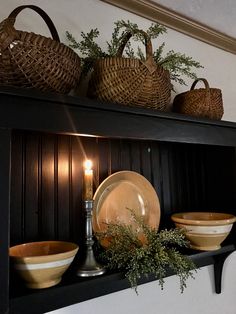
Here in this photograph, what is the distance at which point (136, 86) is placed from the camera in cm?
83

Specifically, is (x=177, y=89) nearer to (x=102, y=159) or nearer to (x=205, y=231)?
(x=102, y=159)

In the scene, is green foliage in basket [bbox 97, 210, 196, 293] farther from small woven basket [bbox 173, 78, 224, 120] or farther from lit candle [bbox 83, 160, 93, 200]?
small woven basket [bbox 173, 78, 224, 120]

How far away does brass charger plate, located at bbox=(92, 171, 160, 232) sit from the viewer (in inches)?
37.7

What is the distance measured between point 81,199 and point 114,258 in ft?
0.79

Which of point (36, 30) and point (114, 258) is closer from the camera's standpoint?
point (114, 258)

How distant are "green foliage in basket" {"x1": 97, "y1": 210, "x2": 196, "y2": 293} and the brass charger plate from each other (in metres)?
0.06

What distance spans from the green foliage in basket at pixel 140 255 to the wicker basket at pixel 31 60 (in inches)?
19.5

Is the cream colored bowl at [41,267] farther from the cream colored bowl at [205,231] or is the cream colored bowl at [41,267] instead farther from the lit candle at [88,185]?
the cream colored bowl at [205,231]

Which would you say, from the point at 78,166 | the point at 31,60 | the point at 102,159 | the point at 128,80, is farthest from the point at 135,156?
the point at 31,60

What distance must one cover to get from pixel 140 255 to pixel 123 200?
0.78 ft

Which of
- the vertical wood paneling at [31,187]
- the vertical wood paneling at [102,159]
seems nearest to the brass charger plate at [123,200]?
the vertical wood paneling at [102,159]

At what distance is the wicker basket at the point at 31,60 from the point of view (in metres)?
0.63

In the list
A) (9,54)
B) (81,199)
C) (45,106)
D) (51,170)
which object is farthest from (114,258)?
(9,54)

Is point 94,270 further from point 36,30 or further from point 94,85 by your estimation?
point 36,30
